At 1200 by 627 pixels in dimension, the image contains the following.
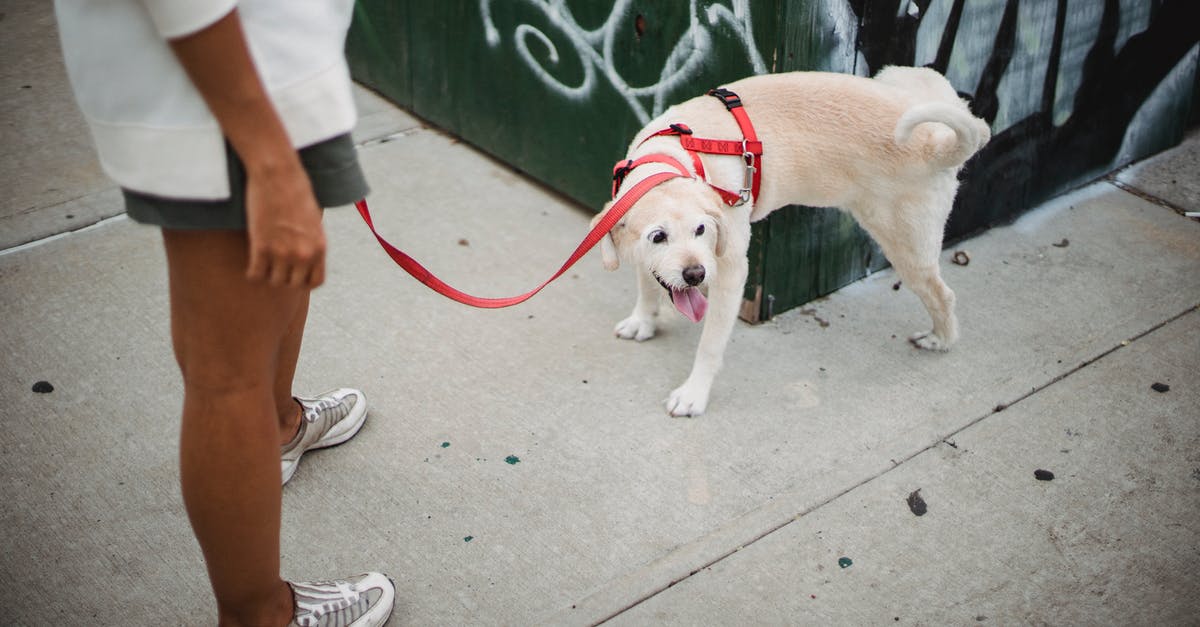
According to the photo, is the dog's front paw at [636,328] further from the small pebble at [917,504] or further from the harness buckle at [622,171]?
the small pebble at [917,504]

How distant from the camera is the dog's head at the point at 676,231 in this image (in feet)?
8.47

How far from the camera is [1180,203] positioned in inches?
163

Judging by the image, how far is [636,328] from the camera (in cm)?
337

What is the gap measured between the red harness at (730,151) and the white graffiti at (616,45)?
36cm

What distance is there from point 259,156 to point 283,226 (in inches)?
4.1

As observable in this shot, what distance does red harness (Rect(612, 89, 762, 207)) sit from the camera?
2.77 m

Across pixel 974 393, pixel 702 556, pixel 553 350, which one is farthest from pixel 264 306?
pixel 974 393

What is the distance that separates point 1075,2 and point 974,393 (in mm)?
1708

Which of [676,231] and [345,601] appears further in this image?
[676,231]

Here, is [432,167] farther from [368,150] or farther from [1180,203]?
[1180,203]

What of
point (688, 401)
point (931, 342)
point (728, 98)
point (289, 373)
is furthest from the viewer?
point (931, 342)

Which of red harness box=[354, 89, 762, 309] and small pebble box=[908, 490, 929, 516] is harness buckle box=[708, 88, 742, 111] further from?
small pebble box=[908, 490, 929, 516]

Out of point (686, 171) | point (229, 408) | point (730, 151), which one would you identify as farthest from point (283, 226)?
point (730, 151)

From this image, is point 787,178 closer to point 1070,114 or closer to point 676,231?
point 676,231
